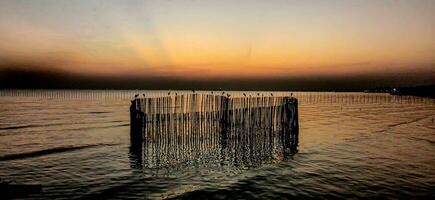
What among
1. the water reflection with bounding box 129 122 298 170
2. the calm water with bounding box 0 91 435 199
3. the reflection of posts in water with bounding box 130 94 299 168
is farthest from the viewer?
the reflection of posts in water with bounding box 130 94 299 168

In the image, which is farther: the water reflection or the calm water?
the water reflection

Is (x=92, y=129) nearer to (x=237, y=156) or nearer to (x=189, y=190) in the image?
(x=237, y=156)

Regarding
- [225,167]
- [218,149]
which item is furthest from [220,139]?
[225,167]

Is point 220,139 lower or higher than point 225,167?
higher

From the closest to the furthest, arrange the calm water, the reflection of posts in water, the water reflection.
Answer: the calm water → the water reflection → the reflection of posts in water

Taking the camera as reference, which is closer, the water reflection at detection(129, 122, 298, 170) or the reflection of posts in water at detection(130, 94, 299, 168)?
the water reflection at detection(129, 122, 298, 170)

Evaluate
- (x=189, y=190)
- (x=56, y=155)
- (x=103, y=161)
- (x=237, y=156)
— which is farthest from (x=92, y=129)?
(x=189, y=190)

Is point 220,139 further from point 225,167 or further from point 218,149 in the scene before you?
point 225,167

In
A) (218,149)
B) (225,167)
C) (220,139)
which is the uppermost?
(220,139)

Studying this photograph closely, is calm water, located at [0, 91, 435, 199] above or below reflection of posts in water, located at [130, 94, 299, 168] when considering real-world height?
below

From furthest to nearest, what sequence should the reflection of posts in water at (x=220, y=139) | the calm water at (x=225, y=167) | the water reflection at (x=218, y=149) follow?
the reflection of posts in water at (x=220, y=139) < the water reflection at (x=218, y=149) < the calm water at (x=225, y=167)

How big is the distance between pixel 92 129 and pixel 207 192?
58.5ft

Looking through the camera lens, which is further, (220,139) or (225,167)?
(220,139)

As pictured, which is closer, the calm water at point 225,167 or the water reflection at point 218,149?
the calm water at point 225,167
